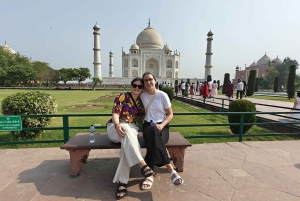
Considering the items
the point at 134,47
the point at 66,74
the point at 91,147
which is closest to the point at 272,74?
the point at 134,47

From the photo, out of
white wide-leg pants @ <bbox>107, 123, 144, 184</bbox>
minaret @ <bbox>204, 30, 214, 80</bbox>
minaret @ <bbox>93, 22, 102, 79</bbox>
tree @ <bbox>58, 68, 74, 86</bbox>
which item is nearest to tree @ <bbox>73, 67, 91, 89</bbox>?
tree @ <bbox>58, 68, 74, 86</bbox>

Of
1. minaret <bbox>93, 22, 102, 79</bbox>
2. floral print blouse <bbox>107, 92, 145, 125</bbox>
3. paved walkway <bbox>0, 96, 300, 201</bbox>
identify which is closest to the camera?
paved walkway <bbox>0, 96, 300, 201</bbox>

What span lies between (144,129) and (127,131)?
0.84 feet

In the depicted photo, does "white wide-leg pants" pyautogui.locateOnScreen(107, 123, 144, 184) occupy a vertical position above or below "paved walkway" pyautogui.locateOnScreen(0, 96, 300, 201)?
above

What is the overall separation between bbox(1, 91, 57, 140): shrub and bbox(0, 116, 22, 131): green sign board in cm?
111

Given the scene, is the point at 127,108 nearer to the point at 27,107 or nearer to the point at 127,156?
the point at 127,156

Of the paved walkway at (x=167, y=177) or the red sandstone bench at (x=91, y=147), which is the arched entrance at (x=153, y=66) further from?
the red sandstone bench at (x=91, y=147)

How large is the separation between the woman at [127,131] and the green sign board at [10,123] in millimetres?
1886

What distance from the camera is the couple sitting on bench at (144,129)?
223 cm

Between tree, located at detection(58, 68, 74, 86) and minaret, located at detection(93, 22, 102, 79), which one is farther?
minaret, located at detection(93, 22, 102, 79)

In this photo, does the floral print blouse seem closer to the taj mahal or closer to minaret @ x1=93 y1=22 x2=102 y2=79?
minaret @ x1=93 y1=22 x2=102 y2=79

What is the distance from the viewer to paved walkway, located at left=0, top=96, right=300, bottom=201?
7.14 ft

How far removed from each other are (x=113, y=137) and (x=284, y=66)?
55.2 m

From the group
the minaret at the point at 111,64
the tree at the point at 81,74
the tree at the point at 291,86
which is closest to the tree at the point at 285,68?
the tree at the point at 291,86
